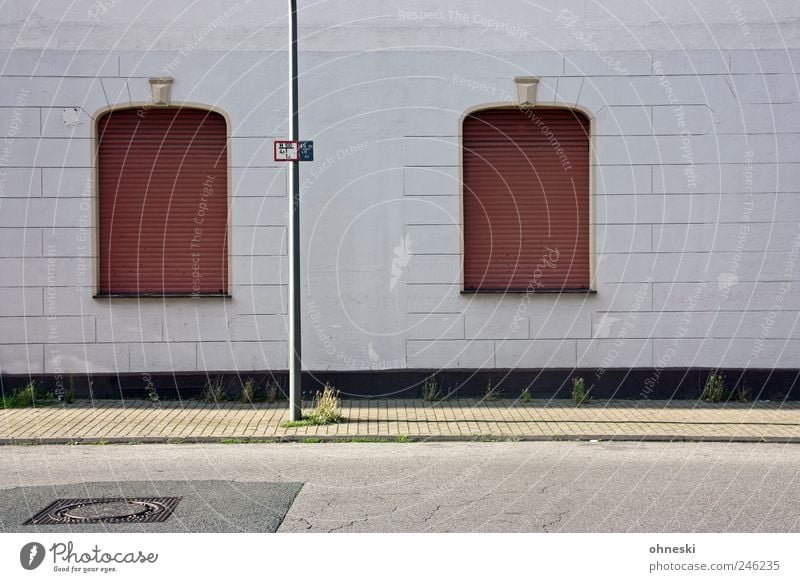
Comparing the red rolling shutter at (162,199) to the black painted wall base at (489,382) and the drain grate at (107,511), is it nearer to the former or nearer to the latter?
the black painted wall base at (489,382)

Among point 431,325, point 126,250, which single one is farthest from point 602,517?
point 126,250

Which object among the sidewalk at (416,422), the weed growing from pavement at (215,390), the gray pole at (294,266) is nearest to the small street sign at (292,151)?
the gray pole at (294,266)

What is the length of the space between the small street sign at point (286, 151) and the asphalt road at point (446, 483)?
3.63 metres

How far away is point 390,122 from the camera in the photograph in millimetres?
14977

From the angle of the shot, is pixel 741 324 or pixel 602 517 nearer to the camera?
pixel 602 517

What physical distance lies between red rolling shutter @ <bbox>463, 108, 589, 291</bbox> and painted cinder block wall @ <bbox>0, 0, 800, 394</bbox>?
0.99ft

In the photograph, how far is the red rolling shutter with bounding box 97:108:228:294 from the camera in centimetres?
1510

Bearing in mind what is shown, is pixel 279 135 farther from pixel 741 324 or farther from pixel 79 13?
pixel 741 324

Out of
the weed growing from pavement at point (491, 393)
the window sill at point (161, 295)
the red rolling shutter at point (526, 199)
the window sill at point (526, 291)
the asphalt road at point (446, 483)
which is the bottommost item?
the weed growing from pavement at point (491, 393)

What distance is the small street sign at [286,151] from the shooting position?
12.6m

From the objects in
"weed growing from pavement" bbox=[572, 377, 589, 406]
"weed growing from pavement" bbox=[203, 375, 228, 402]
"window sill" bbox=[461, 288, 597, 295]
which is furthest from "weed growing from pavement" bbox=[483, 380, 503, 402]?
"weed growing from pavement" bbox=[203, 375, 228, 402]

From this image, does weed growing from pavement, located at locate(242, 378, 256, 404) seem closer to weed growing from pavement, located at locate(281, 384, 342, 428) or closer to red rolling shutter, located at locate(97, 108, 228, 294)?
red rolling shutter, located at locate(97, 108, 228, 294)

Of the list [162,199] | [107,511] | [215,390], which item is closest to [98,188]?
[162,199]

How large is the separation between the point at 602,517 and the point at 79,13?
36.6 ft
